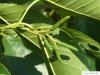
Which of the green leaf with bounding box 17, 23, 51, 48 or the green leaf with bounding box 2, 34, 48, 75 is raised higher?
the green leaf with bounding box 17, 23, 51, 48

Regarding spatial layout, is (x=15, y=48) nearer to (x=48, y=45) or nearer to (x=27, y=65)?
(x=27, y=65)

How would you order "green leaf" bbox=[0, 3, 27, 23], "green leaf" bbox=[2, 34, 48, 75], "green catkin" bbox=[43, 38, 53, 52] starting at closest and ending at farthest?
"green catkin" bbox=[43, 38, 53, 52], "green leaf" bbox=[0, 3, 27, 23], "green leaf" bbox=[2, 34, 48, 75]

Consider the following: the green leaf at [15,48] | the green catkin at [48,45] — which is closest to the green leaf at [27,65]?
the green leaf at [15,48]

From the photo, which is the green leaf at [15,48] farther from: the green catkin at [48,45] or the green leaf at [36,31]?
the green catkin at [48,45]

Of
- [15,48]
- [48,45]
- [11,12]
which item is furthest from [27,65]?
[48,45]

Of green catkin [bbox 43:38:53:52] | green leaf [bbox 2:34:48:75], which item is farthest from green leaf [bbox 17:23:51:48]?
green leaf [bbox 2:34:48:75]

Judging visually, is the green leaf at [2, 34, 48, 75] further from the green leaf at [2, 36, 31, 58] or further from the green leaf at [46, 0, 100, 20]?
the green leaf at [46, 0, 100, 20]
